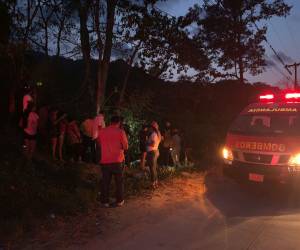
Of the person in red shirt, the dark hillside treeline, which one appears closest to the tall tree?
the dark hillside treeline

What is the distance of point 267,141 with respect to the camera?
9836 millimetres

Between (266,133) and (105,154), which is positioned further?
(266,133)

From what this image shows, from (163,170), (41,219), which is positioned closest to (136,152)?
(163,170)

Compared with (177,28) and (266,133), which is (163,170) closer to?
(266,133)

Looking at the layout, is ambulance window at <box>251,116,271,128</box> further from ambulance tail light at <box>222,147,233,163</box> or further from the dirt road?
the dirt road

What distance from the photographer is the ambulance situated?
952 cm

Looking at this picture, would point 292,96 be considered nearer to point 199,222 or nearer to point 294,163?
point 294,163

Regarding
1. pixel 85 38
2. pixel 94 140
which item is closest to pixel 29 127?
pixel 94 140

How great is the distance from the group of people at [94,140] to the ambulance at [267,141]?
193 centimetres

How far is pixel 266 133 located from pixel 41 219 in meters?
5.11

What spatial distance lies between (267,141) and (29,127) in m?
5.66

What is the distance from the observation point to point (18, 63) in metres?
14.0

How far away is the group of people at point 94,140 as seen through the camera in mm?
9000

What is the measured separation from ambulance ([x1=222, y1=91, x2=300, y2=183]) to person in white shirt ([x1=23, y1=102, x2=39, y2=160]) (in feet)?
15.4
